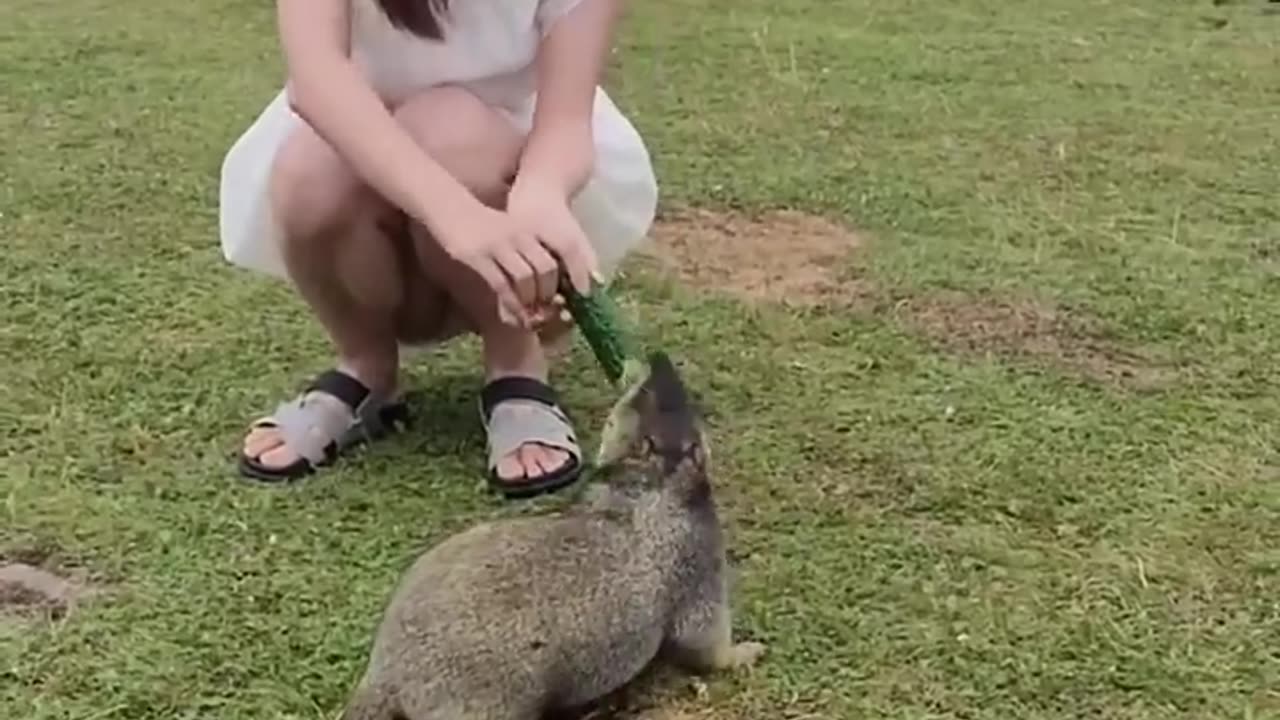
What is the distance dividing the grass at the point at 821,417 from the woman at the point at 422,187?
7cm

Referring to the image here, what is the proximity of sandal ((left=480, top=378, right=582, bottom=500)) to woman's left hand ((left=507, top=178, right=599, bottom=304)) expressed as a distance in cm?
27

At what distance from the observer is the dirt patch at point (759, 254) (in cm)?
254

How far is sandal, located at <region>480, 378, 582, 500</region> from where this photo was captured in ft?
6.39

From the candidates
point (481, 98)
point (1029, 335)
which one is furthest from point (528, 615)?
point (1029, 335)

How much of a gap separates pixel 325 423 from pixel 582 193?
318 millimetres

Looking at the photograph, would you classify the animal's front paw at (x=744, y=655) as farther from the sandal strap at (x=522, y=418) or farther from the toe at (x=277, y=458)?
the toe at (x=277, y=458)

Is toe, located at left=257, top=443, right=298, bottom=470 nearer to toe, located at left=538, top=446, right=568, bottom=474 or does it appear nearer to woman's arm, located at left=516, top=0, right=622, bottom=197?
toe, located at left=538, top=446, right=568, bottom=474

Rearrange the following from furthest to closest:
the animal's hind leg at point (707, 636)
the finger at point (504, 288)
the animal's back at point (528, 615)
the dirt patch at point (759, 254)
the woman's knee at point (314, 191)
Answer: the dirt patch at point (759, 254), the woman's knee at point (314, 191), the finger at point (504, 288), the animal's hind leg at point (707, 636), the animal's back at point (528, 615)

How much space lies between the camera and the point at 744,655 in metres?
1.62

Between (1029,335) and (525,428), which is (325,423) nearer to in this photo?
(525,428)

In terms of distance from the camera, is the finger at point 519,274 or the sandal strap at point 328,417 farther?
the sandal strap at point 328,417

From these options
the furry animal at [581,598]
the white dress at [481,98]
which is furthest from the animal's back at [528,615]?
the white dress at [481,98]

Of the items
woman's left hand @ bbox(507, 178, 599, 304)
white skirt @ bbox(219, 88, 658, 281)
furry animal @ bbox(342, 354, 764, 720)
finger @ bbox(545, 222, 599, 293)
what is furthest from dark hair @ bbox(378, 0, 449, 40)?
furry animal @ bbox(342, 354, 764, 720)

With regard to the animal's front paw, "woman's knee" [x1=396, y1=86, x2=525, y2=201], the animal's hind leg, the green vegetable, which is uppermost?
"woman's knee" [x1=396, y1=86, x2=525, y2=201]
